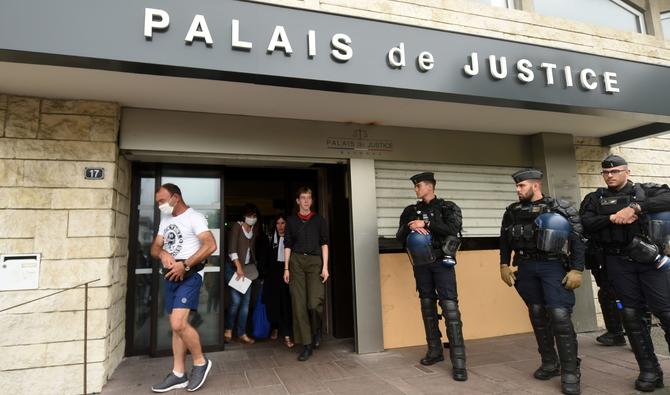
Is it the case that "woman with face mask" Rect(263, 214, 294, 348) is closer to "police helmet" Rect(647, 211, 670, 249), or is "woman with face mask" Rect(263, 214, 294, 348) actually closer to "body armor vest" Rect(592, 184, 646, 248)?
"body armor vest" Rect(592, 184, 646, 248)

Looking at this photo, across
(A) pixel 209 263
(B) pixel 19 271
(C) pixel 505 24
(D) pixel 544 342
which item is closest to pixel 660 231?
(D) pixel 544 342

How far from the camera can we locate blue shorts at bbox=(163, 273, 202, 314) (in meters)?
A: 3.45

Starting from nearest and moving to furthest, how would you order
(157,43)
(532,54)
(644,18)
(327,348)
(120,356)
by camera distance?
(157,43) → (532,54) → (120,356) → (327,348) → (644,18)

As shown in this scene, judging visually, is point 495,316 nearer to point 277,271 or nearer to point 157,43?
point 277,271

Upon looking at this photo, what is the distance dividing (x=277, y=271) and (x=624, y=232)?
377 centimetres

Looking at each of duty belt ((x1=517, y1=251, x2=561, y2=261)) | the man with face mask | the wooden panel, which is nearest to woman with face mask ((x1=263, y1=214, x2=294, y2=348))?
the wooden panel

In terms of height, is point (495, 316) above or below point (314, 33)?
below

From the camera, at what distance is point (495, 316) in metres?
5.20

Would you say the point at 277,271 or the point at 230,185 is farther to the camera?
the point at 230,185

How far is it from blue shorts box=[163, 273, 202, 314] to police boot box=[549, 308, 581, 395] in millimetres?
3162

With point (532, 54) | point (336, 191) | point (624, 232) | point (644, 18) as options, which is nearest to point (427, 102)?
point (532, 54)

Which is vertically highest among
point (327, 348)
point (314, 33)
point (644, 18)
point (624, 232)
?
point (644, 18)

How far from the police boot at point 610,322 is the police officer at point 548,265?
4.88ft

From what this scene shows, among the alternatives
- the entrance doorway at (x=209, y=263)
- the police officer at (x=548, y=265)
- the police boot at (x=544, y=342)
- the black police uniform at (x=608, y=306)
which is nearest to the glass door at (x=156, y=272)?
the entrance doorway at (x=209, y=263)
